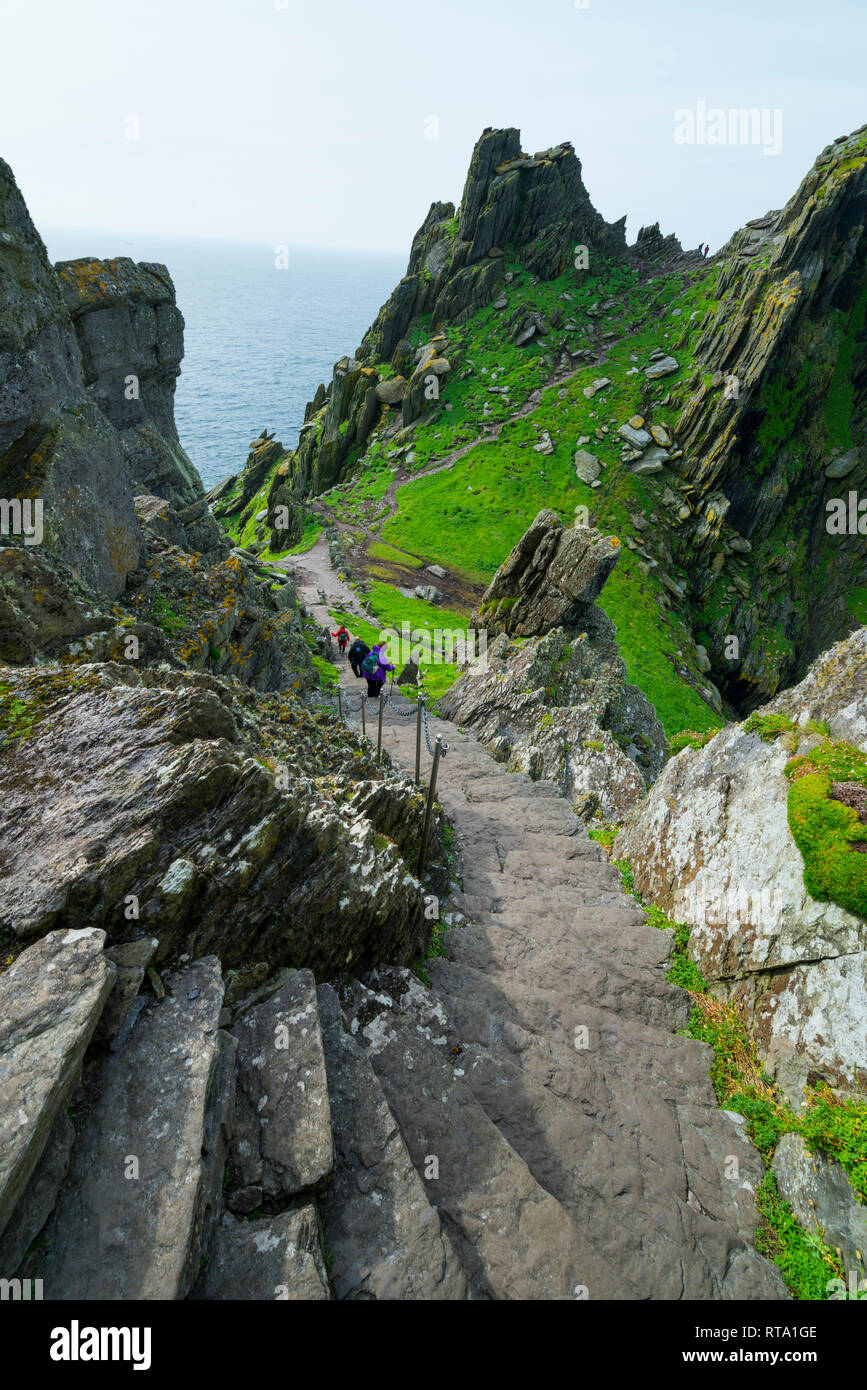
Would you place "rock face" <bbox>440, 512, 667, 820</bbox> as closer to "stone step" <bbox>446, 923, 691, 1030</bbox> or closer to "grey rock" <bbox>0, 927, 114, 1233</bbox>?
"stone step" <bbox>446, 923, 691, 1030</bbox>

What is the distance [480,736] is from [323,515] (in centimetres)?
6357

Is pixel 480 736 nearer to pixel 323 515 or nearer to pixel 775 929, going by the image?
pixel 775 929

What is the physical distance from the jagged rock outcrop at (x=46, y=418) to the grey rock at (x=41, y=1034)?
14.1 m

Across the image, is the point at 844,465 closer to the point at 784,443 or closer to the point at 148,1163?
the point at 784,443

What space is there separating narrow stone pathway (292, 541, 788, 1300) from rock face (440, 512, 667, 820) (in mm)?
11689

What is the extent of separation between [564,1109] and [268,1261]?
620 centimetres

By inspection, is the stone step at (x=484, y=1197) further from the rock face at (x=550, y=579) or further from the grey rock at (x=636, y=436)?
the grey rock at (x=636, y=436)

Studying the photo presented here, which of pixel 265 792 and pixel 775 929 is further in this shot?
pixel 775 929

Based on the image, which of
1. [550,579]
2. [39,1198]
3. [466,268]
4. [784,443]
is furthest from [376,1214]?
[466,268]

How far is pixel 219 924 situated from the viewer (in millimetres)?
10203

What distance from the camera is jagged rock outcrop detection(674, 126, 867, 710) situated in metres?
88.4

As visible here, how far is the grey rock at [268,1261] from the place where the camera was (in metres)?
6.75

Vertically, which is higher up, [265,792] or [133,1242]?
[265,792]
